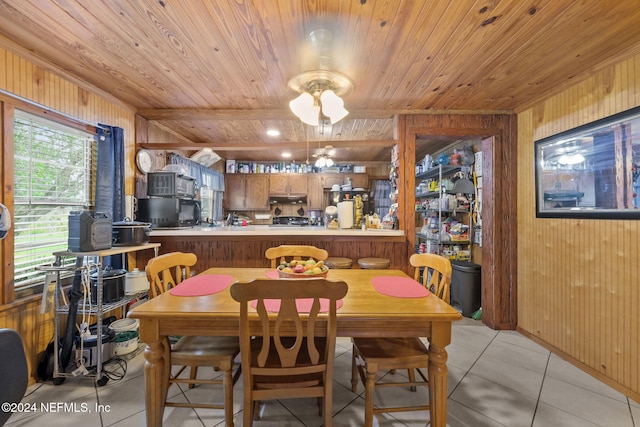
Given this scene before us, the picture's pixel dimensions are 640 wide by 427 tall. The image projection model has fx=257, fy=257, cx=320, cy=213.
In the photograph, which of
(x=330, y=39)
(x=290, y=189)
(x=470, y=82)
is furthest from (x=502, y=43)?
(x=290, y=189)

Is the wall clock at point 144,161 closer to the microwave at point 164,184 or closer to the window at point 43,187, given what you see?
the microwave at point 164,184

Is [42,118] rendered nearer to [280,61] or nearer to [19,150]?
[19,150]

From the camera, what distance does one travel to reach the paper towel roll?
2758mm

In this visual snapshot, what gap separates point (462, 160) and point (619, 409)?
264 cm

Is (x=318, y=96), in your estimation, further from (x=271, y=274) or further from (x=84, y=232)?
(x=84, y=232)

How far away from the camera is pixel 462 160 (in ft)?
11.2

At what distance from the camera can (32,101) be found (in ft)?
6.05

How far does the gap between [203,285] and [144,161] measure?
2.02 meters

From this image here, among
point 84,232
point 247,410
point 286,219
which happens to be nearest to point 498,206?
point 247,410

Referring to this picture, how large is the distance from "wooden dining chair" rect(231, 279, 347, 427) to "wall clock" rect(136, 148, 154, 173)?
8.07 ft

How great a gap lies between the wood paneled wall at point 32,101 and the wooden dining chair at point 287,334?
179 centimetres

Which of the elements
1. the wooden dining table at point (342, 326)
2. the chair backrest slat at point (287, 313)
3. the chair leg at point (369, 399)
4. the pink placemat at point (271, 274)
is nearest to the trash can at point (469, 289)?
the wooden dining table at point (342, 326)

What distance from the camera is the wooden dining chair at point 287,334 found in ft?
3.61

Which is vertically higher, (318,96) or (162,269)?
(318,96)
